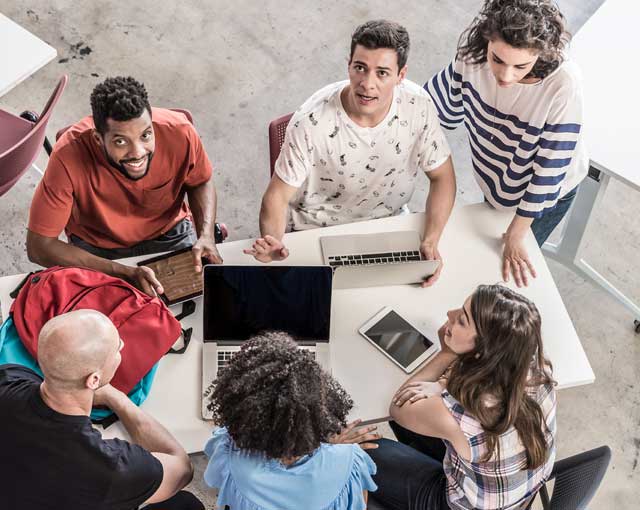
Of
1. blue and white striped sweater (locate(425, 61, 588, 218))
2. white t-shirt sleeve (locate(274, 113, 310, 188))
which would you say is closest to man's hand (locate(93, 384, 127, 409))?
white t-shirt sleeve (locate(274, 113, 310, 188))

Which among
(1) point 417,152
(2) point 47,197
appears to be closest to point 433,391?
(1) point 417,152

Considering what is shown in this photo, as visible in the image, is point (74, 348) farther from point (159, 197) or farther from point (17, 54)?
point (17, 54)

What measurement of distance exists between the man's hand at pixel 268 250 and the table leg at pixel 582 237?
1.30 meters

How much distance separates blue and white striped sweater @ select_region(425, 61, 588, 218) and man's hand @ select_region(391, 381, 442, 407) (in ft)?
2.34

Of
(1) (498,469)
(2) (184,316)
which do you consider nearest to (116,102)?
(2) (184,316)

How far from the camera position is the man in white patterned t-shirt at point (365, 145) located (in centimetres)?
236

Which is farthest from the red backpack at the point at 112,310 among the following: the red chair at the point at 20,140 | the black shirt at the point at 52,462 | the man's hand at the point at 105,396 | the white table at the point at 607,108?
the white table at the point at 607,108

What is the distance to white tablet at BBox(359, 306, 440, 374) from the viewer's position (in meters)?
2.28

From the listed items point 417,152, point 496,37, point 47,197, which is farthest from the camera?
point 417,152

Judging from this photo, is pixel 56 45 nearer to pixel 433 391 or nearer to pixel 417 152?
pixel 417 152

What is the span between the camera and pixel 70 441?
1856 millimetres

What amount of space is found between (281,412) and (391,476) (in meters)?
0.72

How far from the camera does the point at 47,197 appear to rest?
2.44m

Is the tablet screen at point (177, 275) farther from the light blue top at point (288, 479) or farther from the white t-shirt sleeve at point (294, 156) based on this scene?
the light blue top at point (288, 479)
